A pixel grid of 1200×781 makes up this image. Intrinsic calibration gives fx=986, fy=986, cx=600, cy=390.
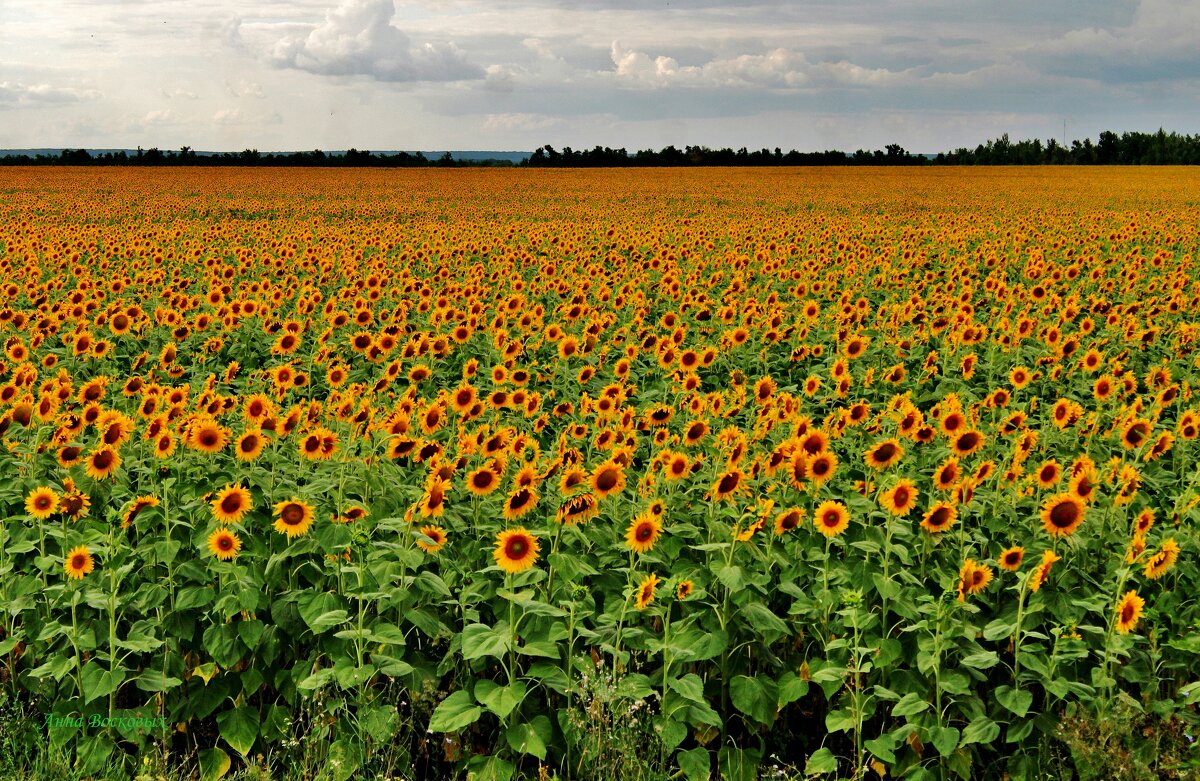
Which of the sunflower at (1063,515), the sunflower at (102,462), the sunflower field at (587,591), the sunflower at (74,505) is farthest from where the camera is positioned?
the sunflower at (102,462)

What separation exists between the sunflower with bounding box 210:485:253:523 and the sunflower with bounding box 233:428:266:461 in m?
0.37

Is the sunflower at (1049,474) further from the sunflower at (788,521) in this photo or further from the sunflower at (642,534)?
the sunflower at (642,534)

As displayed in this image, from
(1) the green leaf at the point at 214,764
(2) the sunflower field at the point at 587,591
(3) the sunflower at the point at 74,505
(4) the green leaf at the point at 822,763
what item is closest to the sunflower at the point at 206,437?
(2) the sunflower field at the point at 587,591

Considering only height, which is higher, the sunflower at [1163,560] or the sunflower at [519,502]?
the sunflower at [519,502]

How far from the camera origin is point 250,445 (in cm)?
505

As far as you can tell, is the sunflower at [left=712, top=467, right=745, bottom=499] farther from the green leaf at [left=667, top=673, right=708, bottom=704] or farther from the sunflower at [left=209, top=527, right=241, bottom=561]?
the sunflower at [left=209, top=527, right=241, bottom=561]

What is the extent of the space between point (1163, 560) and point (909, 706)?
1.33 metres

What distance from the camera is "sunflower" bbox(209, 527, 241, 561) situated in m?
4.41

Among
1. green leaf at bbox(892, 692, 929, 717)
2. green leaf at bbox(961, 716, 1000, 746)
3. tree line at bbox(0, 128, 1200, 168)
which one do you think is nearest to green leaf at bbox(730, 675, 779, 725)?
green leaf at bbox(892, 692, 929, 717)

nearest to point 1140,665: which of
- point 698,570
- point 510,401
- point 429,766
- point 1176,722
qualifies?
point 1176,722

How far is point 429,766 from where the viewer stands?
175 inches

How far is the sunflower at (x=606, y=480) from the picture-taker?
4738 mm

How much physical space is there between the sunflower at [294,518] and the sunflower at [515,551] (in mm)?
976

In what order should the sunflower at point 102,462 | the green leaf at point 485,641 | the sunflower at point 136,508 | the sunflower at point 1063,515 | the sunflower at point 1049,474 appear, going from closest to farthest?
the green leaf at point 485,641, the sunflower at point 1063,515, the sunflower at point 136,508, the sunflower at point 1049,474, the sunflower at point 102,462
